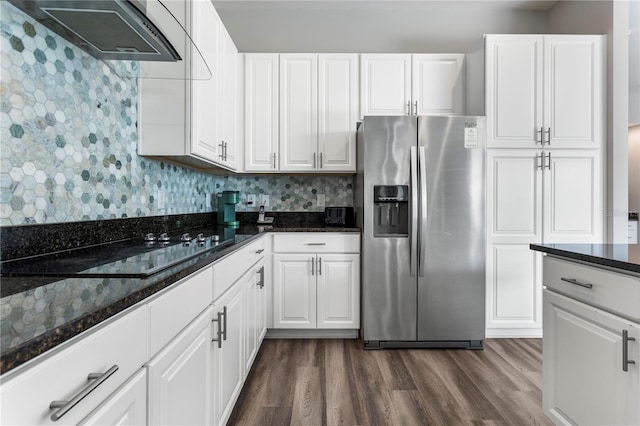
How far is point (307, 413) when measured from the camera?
5.69 ft

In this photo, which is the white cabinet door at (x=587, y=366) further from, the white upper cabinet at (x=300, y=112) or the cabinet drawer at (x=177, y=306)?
the white upper cabinet at (x=300, y=112)

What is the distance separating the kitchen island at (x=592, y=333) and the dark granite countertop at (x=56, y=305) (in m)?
1.40

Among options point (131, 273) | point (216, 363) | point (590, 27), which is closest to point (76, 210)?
point (131, 273)

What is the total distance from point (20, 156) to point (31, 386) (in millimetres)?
976

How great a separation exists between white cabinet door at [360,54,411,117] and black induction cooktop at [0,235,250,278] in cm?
204

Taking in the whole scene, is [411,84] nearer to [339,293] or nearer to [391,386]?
[339,293]

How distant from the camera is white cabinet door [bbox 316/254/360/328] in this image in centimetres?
271

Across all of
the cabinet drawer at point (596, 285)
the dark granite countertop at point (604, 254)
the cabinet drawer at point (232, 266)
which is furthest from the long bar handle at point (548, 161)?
the cabinet drawer at point (232, 266)

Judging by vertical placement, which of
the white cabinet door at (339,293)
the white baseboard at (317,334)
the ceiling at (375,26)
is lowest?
the white baseboard at (317,334)

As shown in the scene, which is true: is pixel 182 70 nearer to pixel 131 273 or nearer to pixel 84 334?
pixel 131 273

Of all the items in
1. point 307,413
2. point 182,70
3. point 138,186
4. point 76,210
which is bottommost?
point 307,413

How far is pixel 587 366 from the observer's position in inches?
48.8

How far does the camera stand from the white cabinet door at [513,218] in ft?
8.88

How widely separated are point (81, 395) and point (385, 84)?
9.66ft
